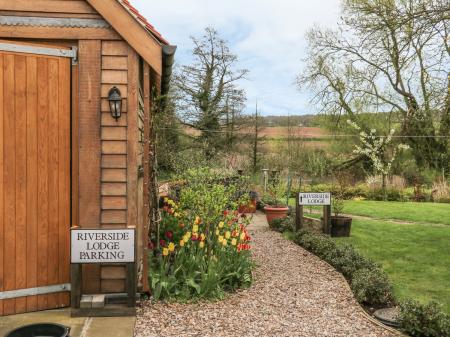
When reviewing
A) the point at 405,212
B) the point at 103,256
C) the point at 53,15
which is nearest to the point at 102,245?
the point at 103,256

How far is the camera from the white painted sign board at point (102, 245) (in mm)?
4363

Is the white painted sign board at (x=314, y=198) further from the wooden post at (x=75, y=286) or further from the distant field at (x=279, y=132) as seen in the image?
the distant field at (x=279, y=132)

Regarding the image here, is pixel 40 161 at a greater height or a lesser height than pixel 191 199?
greater

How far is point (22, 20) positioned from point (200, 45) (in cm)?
1904

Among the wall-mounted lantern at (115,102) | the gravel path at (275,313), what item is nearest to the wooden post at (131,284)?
the gravel path at (275,313)

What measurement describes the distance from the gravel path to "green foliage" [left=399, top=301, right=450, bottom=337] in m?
0.23

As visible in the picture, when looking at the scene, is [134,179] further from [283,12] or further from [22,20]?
[283,12]

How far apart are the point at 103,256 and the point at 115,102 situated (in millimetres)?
1480

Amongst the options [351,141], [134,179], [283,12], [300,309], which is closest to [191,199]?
[134,179]

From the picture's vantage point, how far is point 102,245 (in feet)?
14.6

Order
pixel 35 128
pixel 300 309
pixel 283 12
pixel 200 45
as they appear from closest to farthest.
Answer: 1. pixel 35 128
2. pixel 300 309
3. pixel 283 12
4. pixel 200 45

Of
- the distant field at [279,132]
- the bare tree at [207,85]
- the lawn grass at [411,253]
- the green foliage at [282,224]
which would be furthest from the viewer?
the distant field at [279,132]

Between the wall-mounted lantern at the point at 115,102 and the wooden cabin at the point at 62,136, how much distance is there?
0.02 metres

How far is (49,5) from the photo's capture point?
450 cm
